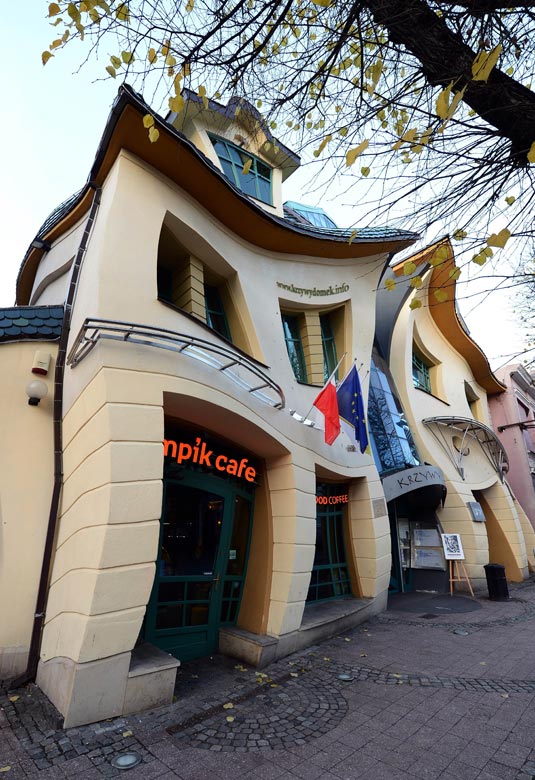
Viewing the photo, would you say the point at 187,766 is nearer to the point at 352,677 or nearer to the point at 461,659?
the point at 352,677

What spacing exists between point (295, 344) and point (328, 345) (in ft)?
3.69

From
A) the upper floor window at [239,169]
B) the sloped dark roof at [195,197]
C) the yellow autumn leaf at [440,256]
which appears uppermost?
the upper floor window at [239,169]

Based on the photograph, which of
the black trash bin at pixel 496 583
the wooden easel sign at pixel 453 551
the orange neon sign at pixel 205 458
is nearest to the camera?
the orange neon sign at pixel 205 458

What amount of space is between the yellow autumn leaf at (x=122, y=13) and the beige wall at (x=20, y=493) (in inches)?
171

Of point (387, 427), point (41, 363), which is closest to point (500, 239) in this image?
point (41, 363)

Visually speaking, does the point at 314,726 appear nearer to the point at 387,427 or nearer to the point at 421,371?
the point at 387,427

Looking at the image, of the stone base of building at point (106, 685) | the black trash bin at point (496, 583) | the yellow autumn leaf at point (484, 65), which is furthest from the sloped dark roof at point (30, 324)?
the black trash bin at point (496, 583)

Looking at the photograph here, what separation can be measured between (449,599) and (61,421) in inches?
431

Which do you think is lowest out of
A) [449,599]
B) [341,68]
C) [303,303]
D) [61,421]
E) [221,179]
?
[449,599]

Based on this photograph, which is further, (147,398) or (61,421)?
(61,421)

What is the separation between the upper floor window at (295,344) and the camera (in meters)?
9.23

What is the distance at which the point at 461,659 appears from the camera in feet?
21.4

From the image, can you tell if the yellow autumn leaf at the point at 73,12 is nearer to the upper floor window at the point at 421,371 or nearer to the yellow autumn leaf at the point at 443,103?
the yellow autumn leaf at the point at 443,103

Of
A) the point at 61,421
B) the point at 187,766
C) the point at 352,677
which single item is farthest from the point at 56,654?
the point at 352,677
